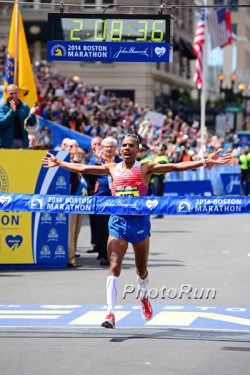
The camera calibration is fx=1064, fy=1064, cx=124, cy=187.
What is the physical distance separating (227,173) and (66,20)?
82.2 feet

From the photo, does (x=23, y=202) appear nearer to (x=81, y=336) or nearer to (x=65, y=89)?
(x=81, y=336)

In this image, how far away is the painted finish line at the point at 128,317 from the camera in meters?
10.2

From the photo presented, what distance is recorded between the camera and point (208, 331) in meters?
9.79

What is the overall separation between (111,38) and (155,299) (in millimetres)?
4517

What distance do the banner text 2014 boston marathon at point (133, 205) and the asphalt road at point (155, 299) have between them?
1.24 m

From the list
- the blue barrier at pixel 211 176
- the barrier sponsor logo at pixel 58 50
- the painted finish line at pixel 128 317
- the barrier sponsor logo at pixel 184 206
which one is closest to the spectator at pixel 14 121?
the barrier sponsor logo at pixel 58 50

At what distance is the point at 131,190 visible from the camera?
10148mm

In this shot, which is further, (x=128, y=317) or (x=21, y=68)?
(x=21, y=68)

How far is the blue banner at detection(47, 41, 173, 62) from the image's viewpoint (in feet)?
49.3

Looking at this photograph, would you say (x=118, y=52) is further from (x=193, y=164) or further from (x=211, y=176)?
(x=211, y=176)

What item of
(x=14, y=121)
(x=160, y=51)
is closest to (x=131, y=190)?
(x=160, y=51)

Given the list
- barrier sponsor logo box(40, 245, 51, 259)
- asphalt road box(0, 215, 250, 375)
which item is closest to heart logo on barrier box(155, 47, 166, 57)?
asphalt road box(0, 215, 250, 375)

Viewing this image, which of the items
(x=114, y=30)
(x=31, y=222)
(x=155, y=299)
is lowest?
(x=155, y=299)

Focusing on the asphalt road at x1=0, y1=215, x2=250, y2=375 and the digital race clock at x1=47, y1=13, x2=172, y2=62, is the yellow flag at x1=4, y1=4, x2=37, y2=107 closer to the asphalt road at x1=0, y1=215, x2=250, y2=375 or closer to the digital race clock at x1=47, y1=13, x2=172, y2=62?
the asphalt road at x1=0, y1=215, x2=250, y2=375
